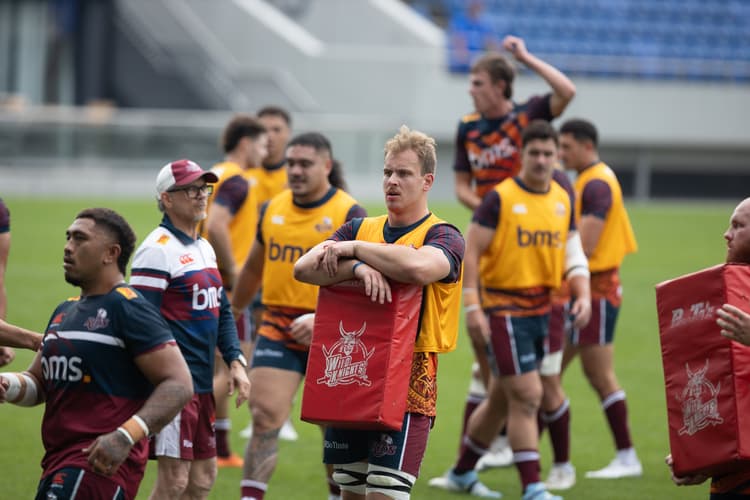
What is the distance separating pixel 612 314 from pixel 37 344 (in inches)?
190

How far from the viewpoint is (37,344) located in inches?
199

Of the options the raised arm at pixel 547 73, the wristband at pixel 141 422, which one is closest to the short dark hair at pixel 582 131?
the raised arm at pixel 547 73

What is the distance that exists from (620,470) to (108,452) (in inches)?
195

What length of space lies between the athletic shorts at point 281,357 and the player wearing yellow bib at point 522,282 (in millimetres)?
1221

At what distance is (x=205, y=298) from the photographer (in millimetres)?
5562

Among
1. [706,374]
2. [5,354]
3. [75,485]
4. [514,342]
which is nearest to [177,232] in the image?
[5,354]

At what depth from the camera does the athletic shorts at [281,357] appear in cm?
659

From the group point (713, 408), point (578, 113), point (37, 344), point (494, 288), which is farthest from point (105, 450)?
point (578, 113)

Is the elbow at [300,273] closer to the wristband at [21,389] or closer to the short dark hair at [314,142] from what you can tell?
the wristband at [21,389]

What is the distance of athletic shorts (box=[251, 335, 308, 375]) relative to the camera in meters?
6.59

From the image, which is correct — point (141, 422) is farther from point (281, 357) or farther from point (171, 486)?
point (281, 357)

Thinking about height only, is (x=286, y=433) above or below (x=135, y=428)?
below

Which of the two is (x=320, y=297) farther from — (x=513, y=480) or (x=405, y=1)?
(x=405, y=1)

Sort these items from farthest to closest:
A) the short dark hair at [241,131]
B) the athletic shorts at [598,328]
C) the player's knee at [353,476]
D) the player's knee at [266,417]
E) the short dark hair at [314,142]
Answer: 1. the short dark hair at [241,131]
2. the athletic shorts at [598,328]
3. the short dark hair at [314,142]
4. the player's knee at [266,417]
5. the player's knee at [353,476]
